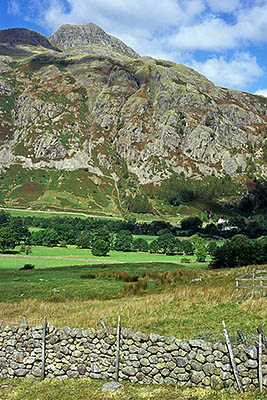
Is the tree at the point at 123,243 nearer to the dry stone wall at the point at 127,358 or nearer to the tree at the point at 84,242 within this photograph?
the tree at the point at 84,242

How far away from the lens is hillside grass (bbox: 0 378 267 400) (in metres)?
12.8

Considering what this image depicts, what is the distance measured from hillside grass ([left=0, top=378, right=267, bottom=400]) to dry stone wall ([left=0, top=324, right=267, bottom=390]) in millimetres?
440

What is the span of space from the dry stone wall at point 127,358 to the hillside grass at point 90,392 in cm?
44

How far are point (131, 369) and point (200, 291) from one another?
12591 millimetres

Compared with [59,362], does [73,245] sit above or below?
below

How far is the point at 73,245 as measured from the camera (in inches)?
5527

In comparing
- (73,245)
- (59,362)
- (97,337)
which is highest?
(97,337)

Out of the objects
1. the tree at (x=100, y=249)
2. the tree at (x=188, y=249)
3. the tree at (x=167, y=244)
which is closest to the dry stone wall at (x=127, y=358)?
the tree at (x=100, y=249)

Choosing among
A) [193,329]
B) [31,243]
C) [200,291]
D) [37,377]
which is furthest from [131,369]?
[31,243]

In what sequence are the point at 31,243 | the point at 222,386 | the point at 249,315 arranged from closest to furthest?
1. the point at 222,386
2. the point at 249,315
3. the point at 31,243

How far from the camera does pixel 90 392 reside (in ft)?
46.8

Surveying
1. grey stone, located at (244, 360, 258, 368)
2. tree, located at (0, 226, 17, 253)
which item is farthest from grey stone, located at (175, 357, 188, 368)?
tree, located at (0, 226, 17, 253)

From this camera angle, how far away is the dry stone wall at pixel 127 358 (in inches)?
527

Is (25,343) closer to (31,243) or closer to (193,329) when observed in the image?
(193,329)
